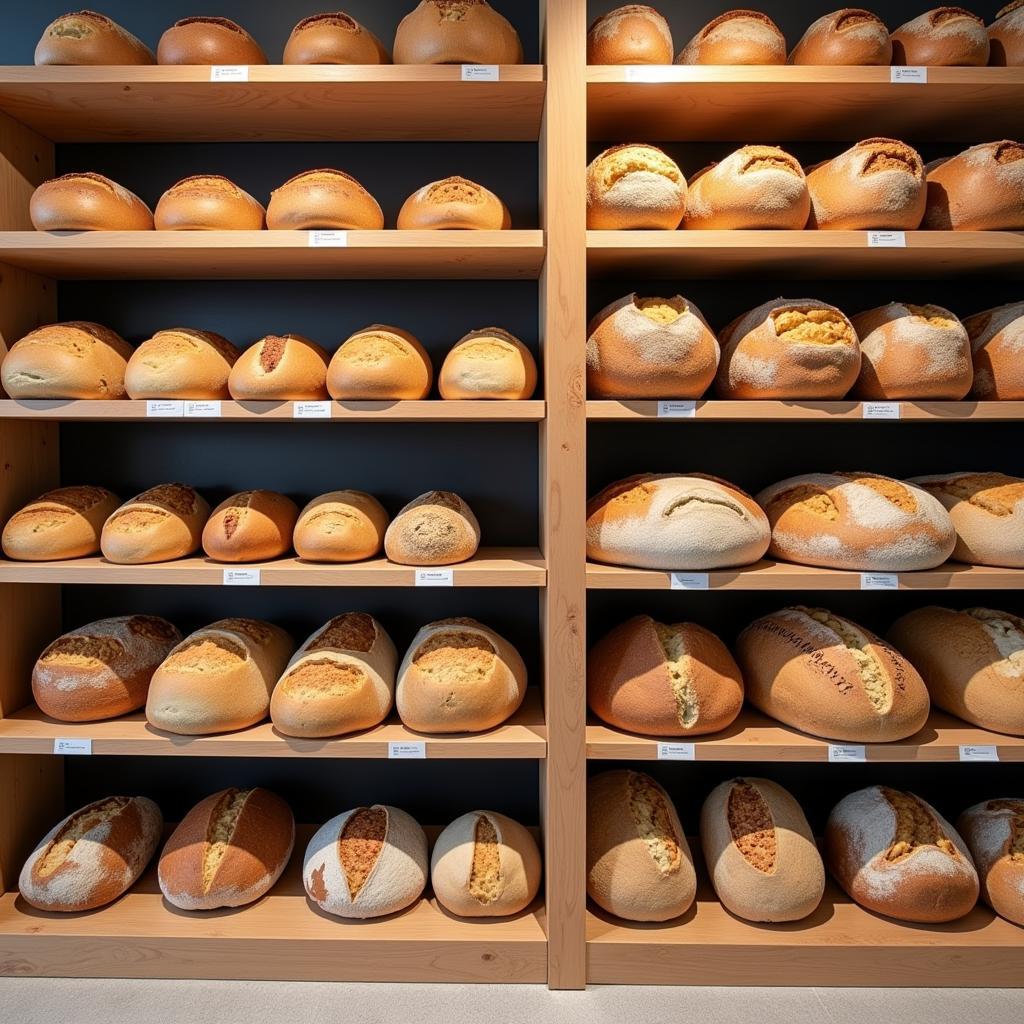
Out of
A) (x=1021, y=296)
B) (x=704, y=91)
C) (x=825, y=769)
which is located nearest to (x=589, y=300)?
(x=704, y=91)

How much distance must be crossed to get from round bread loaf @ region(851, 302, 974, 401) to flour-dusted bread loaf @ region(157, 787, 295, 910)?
1773mm

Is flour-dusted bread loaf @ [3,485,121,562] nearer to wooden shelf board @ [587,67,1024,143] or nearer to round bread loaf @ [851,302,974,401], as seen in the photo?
wooden shelf board @ [587,67,1024,143]

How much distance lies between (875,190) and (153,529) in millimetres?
1775

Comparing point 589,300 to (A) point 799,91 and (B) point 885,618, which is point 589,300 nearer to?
(A) point 799,91

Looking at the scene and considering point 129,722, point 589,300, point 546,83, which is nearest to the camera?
point 546,83

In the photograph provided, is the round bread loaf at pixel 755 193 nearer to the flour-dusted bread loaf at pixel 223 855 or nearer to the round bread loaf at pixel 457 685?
the round bread loaf at pixel 457 685

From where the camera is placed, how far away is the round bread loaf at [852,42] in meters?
1.61

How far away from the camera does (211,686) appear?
1.63m

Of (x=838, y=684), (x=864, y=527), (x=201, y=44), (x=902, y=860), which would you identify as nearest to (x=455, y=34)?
(x=201, y=44)

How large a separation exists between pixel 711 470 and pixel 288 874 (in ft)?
5.05

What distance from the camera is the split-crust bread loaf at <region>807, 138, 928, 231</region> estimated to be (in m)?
1.58

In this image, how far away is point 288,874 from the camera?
1855 mm

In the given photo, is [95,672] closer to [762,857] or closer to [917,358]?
[762,857]

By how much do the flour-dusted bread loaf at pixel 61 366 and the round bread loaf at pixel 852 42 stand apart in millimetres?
1783
